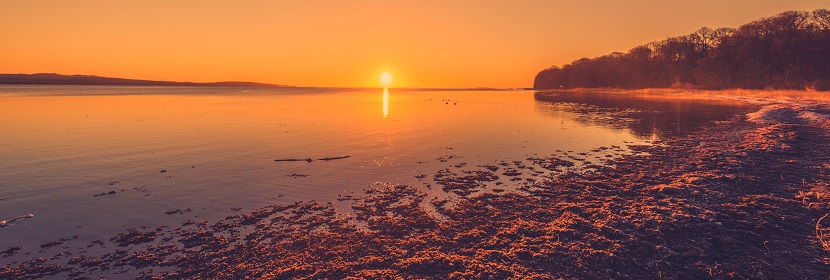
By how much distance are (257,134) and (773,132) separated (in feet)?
113

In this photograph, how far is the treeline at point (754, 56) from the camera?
73.6 metres

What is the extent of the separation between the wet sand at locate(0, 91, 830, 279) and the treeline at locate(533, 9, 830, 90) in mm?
75129

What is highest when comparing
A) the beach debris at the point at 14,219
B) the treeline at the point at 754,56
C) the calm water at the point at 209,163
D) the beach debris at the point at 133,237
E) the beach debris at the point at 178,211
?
the treeline at the point at 754,56

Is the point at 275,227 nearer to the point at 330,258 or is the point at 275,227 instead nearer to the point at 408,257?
the point at 330,258

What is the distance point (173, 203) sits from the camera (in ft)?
39.6

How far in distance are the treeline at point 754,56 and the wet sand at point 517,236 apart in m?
75.1

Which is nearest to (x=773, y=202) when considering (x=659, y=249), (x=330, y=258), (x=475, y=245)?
(x=659, y=249)

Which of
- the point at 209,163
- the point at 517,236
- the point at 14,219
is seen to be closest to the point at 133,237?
the point at 14,219

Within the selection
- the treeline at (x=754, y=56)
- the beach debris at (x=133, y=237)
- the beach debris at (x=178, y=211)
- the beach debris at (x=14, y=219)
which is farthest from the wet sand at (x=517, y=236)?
the treeline at (x=754, y=56)

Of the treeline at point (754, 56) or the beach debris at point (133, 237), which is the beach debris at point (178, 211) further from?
the treeline at point (754, 56)

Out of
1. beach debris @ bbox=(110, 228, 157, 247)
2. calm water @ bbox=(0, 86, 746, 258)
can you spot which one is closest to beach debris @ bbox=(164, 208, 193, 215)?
calm water @ bbox=(0, 86, 746, 258)

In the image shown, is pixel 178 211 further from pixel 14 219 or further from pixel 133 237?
pixel 14 219

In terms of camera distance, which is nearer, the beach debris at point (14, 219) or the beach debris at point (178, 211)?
the beach debris at point (14, 219)

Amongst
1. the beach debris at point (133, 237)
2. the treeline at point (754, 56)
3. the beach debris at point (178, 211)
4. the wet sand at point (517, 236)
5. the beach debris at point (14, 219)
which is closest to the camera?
the wet sand at point (517, 236)
